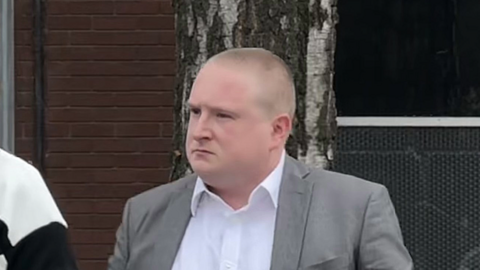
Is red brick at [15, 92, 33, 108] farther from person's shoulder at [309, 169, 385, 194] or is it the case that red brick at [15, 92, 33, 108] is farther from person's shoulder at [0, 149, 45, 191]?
person's shoulder at [0, 149, 45, 191]

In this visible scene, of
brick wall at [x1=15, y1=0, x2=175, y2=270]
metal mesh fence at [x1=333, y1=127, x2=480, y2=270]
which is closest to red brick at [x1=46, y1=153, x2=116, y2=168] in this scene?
brick wall at [x1=15, y1=0, x2=175, y2=270]

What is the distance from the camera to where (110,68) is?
5531 millimetres

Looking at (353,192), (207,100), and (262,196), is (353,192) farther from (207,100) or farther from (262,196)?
(207,100)

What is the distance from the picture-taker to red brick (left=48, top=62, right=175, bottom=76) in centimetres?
552

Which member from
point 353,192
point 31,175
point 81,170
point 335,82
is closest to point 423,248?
point 335,82

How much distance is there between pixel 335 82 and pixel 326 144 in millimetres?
2082

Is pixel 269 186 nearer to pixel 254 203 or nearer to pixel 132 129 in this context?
pixel 254 203

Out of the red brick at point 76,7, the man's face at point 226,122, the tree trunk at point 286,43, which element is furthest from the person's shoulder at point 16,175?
the red brick at point 76,7

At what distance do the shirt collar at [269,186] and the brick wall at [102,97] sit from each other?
3.04 m

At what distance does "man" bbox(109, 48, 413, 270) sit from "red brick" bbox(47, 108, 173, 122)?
9.91 feet

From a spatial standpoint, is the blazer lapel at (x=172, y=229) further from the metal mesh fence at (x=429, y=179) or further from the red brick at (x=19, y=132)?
the red brick at (x=19, y=132)

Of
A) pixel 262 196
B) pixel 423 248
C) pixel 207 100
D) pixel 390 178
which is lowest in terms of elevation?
pixel 423 248

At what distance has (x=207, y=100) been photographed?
2.33 meters

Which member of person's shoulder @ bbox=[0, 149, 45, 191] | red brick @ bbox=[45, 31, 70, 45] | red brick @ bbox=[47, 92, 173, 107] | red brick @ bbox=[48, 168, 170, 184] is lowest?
red brick @ bbox=[48, 168, 170, 184]
